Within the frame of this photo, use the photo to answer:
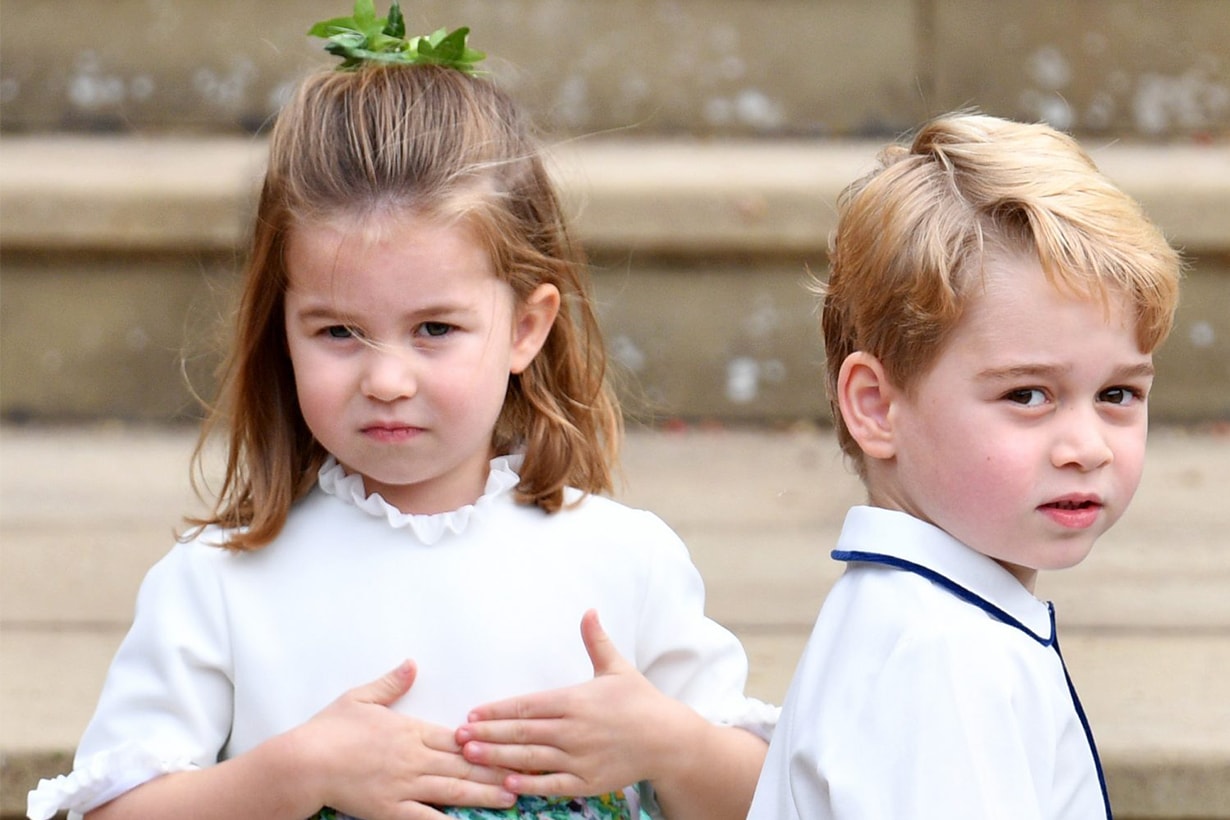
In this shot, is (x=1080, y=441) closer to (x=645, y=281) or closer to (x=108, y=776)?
(x=108, y=776)

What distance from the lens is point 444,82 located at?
174cm

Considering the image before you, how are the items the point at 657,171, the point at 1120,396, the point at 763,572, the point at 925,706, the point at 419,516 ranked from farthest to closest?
the point at 657,171 < the point at 763,572 < the point at 419,516 < the point at 1120,396 < the point at 925,706

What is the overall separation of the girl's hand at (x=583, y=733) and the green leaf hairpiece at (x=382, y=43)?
0.61 m

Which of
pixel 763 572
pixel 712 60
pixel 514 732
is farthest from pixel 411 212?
pixel 712 60

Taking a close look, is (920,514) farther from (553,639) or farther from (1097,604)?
(1097,604)

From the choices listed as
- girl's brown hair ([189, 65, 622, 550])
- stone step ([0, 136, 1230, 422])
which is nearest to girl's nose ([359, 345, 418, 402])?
girl's brown hair ([189, 65, 622, 550])

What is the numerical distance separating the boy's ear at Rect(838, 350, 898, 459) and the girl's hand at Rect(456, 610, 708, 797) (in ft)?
1.16

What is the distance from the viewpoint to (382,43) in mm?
1771

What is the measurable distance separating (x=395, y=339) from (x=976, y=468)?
578mm

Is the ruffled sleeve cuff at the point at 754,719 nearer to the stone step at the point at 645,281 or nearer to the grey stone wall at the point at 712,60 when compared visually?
the stone step at the point at 645,281

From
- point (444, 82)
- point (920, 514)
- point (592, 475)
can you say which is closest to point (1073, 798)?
point (920, 514)

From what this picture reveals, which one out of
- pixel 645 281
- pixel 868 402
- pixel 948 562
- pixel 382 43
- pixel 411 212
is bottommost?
pixel 645 281

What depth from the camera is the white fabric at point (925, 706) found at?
1307mm

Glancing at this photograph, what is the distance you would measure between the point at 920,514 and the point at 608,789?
445mm
